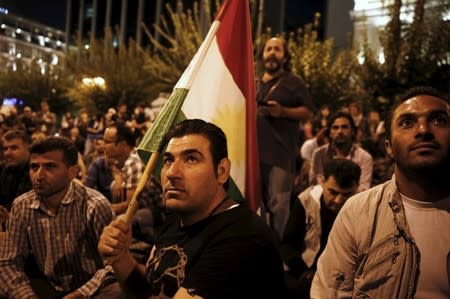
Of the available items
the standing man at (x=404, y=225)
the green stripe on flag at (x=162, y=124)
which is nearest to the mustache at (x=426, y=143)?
the standing man at (x=404, y=225)

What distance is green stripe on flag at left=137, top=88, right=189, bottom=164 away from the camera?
10.0 ft

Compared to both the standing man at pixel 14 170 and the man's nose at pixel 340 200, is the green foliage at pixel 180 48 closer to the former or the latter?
the standing man at pixel 14 170

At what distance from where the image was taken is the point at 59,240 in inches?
147

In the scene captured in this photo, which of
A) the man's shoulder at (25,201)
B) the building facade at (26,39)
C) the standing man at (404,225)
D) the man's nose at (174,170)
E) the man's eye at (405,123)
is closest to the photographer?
the standing man at (404,225)

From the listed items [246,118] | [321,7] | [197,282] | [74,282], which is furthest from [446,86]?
[321,7]

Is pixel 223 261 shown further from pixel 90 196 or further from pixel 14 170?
pixel 14 170

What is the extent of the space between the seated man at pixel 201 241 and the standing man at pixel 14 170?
8.99ft

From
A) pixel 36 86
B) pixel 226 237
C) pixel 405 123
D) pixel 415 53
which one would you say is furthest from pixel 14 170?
pixel 36 86

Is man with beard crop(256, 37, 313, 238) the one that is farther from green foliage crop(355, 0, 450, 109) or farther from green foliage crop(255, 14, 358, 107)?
green foliage crop(255, 14, 358, 107)

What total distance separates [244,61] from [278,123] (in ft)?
4.12

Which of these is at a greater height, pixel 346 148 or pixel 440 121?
pixel 440 121

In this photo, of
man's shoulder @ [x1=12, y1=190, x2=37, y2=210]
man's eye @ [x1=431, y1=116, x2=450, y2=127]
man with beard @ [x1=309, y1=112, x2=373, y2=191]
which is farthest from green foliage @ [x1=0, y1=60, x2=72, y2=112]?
man's eye @ [x1=431, y1=116, x2=450, y2=127]

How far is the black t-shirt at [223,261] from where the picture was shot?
2.25 meters

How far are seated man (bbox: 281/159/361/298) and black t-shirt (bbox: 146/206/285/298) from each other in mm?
1981
